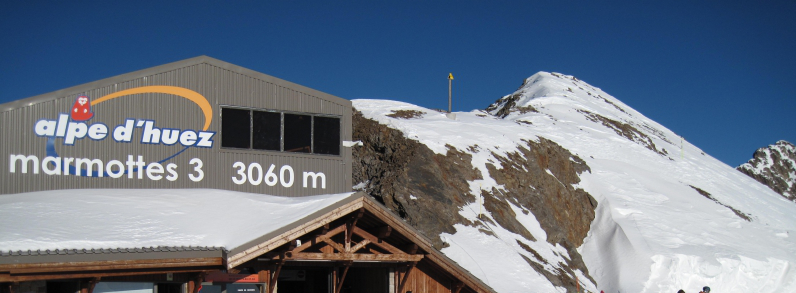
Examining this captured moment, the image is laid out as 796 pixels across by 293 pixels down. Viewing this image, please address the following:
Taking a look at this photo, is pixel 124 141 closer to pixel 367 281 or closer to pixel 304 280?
pixel 304 280

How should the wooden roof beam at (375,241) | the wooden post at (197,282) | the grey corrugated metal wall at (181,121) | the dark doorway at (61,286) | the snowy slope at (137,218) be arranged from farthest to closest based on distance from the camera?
the grey corrugated metal wall at (181,121), the wooden roof beam at (375,241), the wooden post at (197,282), the dark doorway at (61,286), the snowy slope at (137,218)

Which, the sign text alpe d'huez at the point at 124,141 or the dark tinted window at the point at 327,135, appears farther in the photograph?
the dark tinted window at the point at 327,135

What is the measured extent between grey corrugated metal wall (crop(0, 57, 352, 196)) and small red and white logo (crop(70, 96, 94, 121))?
0.46 ft

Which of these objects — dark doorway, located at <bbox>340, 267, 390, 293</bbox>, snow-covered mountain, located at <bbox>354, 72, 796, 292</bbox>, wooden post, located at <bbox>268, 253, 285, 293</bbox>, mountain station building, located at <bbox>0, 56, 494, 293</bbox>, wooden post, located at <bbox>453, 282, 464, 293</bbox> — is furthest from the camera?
snow-covered mountain, located at <bbox>354, 72, 796, 292</bbox>

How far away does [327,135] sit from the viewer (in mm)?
22656

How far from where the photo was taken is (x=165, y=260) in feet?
47.3

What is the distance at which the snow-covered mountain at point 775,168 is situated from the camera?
112 meters

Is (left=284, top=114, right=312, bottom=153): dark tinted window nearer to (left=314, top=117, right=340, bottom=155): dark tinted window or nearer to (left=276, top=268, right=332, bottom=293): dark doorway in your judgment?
(left=314, top=117, right=340, bottom=155): dark tinted window

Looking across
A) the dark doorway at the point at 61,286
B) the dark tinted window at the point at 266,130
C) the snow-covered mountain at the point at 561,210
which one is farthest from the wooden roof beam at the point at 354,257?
the snow-covered mountain at the point at 561,210

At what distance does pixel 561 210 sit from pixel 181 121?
23533mm

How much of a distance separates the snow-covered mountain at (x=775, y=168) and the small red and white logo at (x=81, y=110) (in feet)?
350

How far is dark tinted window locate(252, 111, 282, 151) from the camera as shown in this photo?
21.6m

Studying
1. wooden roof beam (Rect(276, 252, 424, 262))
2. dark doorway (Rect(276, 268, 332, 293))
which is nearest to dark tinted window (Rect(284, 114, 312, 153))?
dark doorway (Rect(276, 268, 332, 293))

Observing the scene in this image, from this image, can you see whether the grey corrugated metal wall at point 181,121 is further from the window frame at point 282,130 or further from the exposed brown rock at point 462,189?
the exposed brown rock at point 462,189
